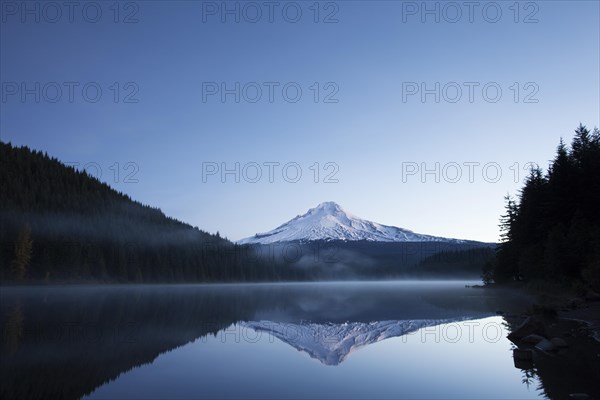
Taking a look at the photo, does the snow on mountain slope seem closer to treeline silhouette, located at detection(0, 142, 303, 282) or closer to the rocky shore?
the rocky shore

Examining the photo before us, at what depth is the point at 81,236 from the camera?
478 feet

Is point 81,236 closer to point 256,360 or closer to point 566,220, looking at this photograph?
point 566,220

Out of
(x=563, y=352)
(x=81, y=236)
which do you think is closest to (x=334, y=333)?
(x=563, y=352)

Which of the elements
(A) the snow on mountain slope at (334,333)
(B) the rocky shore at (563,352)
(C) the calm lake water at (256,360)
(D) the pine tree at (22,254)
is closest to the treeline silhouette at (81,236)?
(D) the pine tree at (22,254)

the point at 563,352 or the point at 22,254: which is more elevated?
the point at 22,254

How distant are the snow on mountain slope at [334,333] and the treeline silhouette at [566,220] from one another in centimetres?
2031

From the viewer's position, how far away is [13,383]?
47.5ft

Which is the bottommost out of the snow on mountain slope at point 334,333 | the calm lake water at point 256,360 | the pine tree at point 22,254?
the snow on mountain slope at point 334,333

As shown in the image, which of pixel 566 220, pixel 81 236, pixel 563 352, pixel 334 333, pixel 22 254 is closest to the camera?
pixel 563 352

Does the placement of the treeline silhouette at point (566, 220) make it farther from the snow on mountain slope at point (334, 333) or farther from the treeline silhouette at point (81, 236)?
the treeline silhouette at point (81, 236)

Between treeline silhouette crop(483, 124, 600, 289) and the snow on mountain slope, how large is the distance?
66.6ft

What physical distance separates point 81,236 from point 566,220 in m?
128

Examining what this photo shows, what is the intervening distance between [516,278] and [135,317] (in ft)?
233

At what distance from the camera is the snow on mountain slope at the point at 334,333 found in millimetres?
22234
